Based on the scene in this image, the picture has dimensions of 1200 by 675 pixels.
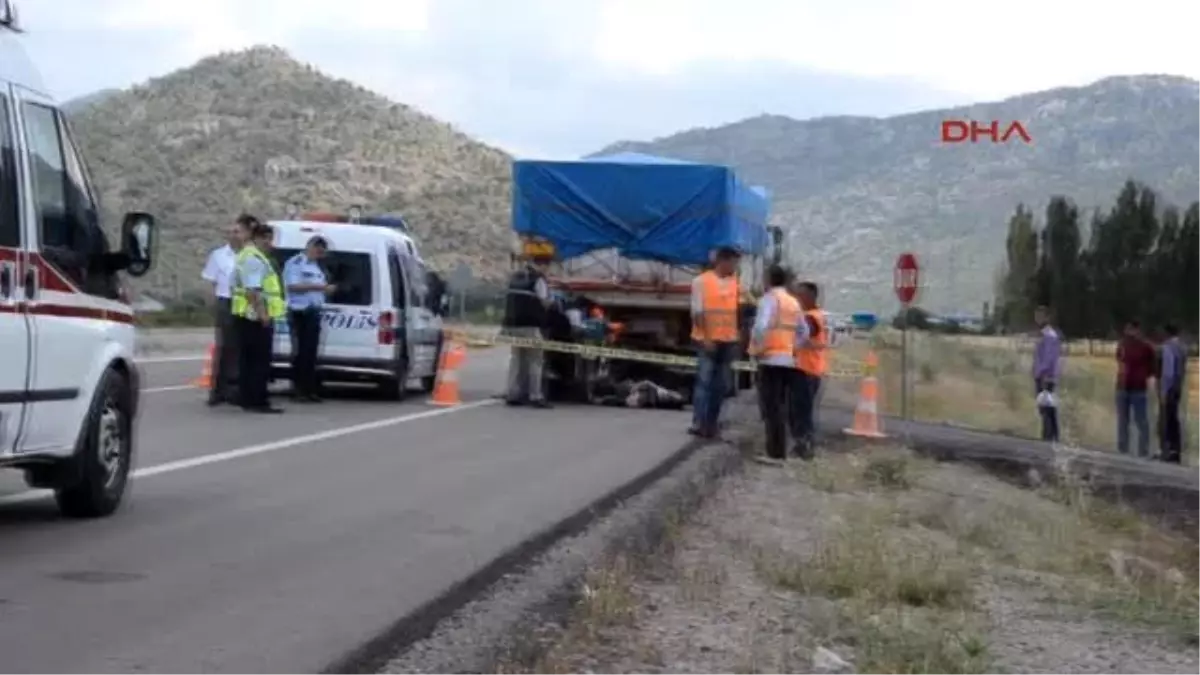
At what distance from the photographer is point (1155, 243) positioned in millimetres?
89000

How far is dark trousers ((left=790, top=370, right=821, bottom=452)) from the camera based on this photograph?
64.5 feet

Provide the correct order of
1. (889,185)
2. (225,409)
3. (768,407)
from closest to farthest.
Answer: (768,407) < (225,409) < (889,185)

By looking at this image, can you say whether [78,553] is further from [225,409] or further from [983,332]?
[983,332]

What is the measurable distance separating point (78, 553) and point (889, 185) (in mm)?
134848

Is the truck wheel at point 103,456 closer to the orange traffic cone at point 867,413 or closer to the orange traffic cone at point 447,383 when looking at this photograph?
the orange traffic cone at point 447,383

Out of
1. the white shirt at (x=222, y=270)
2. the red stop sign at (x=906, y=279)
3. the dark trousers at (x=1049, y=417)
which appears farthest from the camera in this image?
the red stop sign at (x=906, y=279)

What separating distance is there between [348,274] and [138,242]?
11925 millimetres

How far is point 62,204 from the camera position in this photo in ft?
36.5

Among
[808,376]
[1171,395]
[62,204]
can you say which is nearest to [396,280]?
[808,376]

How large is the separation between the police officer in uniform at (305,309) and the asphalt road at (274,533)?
177 cm

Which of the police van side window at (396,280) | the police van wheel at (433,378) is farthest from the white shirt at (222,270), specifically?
the police van wheel at (433,378)

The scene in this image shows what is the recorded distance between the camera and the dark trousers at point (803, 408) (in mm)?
19672

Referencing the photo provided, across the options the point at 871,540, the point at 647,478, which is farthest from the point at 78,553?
the point at 647,478

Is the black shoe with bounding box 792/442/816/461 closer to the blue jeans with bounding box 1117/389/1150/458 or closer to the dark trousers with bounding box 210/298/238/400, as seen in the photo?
the dark trousers with bounding box 210/298/238/400
